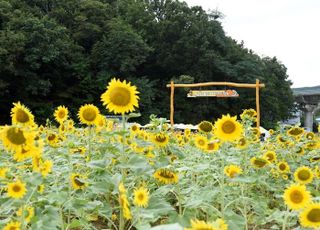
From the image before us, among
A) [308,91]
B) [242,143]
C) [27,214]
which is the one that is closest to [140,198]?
[27,214]

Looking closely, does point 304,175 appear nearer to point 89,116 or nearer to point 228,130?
point 228,130

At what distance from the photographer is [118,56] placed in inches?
1235

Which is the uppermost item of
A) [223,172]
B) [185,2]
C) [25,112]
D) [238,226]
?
[185,2]

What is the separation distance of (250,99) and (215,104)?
2671mm

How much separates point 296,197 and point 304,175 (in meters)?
0.74

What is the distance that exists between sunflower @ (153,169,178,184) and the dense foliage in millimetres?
25054

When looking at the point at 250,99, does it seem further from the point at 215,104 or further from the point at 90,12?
the point at 90,12

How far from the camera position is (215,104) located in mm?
35500

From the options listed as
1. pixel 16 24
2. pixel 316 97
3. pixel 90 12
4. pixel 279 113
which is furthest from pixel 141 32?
pixel 316 97

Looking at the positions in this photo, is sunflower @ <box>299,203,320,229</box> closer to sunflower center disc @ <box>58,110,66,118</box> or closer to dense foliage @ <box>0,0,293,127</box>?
sunflower center disc @ <box>58,110,66,118</box>

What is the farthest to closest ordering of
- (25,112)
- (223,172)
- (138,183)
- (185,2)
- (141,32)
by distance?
1. (185,2)
2. (141,32)
3. (138,183)
4. (223,172)
5. (25,112)

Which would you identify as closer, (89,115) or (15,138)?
(15,138)

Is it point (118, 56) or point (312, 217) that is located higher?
point (118, 56)

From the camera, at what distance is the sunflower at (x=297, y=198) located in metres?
2.27
